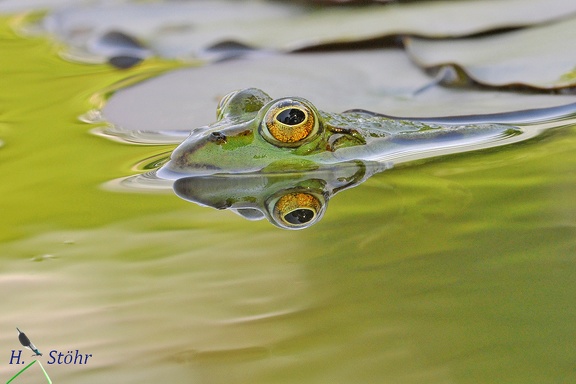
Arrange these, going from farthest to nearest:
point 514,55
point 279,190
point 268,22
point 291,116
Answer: point 268,22 < point 514,55 < point 291,116 < point 279,190

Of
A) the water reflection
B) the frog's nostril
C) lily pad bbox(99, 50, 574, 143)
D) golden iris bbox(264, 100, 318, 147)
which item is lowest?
the water reflection

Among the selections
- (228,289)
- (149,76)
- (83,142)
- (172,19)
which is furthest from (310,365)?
(172,19)

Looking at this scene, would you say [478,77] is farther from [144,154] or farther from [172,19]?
[172,19]

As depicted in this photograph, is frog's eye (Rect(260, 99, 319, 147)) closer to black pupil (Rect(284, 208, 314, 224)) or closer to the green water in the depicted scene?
the green water

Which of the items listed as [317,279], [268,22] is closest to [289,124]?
[317,279]

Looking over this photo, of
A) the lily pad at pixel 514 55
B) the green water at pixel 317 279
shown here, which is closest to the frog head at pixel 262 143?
the green water at pixel 317 279

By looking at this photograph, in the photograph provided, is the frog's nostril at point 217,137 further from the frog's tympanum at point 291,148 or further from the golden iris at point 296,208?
the golden iris at point 296,208

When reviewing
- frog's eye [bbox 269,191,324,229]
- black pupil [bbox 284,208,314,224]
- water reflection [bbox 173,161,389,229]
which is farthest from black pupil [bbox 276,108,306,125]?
black pupil [bbox 284,208,314,224]

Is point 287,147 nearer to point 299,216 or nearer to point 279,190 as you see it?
point 279,190
